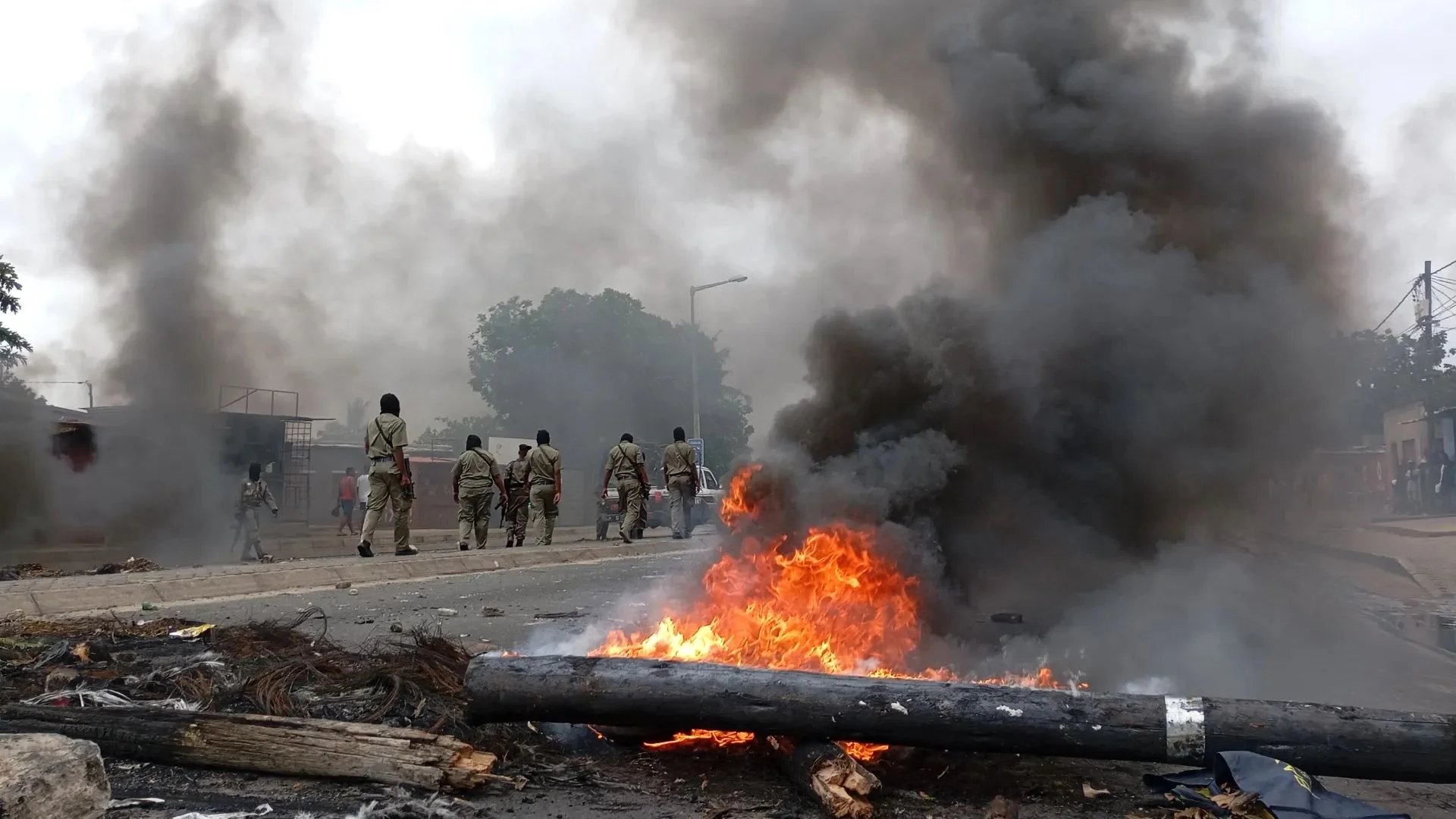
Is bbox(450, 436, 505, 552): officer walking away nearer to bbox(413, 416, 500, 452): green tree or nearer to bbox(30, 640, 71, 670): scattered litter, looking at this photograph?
bbox(30, 640, 71, 670): scattered litter

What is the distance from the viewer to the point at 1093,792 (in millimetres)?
Result: 3609

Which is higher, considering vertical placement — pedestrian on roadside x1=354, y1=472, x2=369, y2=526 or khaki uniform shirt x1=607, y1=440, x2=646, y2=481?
khaki uniform shirt x1=607, y1=440, x2=646, y2=481

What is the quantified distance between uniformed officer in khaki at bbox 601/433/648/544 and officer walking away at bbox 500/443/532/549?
120 cm

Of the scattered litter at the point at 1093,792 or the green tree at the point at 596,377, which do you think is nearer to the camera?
the scattered litter at the point at 1093,792

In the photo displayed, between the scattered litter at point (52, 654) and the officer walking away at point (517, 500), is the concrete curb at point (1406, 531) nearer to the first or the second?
the officer walking away at point (517, 500)

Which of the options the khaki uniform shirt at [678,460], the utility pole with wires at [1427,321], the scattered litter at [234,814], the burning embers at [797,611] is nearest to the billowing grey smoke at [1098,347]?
the burning embers at [797,611]

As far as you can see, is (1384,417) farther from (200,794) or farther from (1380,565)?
(200,794)

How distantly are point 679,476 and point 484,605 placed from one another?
6313 mm

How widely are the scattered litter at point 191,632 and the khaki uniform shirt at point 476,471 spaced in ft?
22.8

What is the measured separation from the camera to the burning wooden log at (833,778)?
329 centimetres

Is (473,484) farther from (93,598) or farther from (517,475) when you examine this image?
(93,598)

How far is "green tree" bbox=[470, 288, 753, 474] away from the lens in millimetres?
37875

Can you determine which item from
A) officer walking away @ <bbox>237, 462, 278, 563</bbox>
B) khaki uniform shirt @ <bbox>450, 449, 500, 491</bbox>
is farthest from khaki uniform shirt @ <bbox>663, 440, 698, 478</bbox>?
officer walking away @ <bbox>237, 462, 278, 563</bbox>

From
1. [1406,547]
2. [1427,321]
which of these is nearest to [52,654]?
[1406,547]
